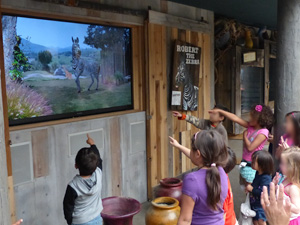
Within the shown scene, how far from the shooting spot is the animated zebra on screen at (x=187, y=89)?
4812 millimetres

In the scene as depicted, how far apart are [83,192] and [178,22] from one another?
302cm

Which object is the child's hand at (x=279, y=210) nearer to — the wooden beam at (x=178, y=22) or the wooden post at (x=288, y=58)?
the wooden post at (x=288, y=58)

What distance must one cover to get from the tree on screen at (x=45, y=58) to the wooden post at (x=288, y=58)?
2.22 m

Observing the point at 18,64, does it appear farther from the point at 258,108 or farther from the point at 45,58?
the point at 258,108

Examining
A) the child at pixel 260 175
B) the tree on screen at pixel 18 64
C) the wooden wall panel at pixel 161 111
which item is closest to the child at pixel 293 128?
the child at pixel 260 175

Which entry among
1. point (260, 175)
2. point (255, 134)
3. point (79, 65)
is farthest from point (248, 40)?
point (260, 175)

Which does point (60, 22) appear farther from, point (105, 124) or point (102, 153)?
point (102, 153)

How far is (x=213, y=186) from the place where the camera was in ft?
6.41

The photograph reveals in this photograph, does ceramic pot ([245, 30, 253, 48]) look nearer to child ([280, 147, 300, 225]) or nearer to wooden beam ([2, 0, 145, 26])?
wooden beam ([2, 0, 145, 26])

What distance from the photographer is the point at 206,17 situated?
18.0 feet

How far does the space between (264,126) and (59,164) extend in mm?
2103

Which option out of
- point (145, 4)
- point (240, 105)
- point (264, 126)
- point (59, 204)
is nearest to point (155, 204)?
point (59, 204)

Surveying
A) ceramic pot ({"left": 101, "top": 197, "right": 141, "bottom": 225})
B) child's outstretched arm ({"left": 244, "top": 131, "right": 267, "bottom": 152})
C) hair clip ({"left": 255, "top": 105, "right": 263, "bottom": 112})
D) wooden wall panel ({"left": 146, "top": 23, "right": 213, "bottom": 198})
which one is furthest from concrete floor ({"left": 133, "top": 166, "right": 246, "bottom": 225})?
hair clip ({"left": 255, "top": 105, "right": 263, "bottom": 112})

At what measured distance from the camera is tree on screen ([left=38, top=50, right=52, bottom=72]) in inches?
134
